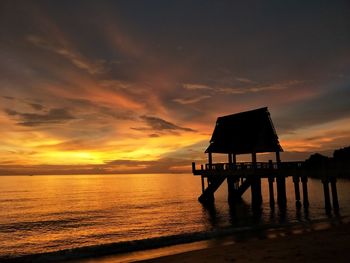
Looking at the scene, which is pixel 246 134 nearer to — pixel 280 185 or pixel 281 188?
pixel 280 185

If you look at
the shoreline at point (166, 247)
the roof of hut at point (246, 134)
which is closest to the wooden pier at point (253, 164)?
the roof of hut at point (246, 134)

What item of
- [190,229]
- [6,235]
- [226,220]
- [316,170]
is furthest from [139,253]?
[316,170]

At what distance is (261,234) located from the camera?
62.8ft

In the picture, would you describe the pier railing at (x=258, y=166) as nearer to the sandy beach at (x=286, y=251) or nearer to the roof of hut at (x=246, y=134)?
the roof of hut at (x=246, y=134)

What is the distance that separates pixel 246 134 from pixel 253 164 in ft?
13.4

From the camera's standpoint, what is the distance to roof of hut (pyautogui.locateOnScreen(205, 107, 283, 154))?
32.6 m

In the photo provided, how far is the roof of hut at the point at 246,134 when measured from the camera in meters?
32.6

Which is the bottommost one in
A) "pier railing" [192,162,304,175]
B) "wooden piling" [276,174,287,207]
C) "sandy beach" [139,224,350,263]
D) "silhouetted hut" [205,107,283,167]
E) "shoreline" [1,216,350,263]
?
"shoreline" [1,216,350,263]

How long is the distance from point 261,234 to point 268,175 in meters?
12.6

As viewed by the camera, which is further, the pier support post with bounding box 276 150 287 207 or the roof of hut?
the roof of hut

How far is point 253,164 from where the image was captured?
31281 millimetres

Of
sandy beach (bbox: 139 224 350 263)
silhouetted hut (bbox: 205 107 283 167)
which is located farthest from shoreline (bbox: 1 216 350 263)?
silhouetted hut (bbox: 205 107 283 167)

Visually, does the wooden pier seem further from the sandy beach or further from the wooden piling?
the sandy beach

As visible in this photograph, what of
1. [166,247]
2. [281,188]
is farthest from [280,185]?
[166,247]
